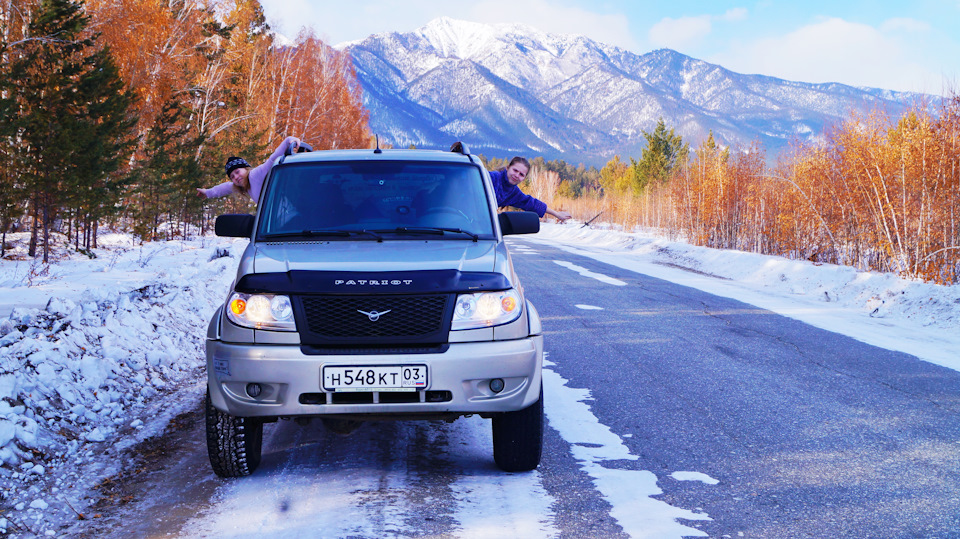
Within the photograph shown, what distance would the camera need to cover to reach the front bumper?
12.0ft

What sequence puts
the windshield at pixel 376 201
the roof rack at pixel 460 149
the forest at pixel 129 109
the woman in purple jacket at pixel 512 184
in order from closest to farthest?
1. the windshield at pixel 376 201
2. the roof rack at pixel 460 149
3. the woman in purple jacket at pixel 512 184
4. the forest at pixel 129 109

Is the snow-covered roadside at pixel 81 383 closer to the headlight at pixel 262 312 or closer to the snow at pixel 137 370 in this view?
the snow at pixel 137 370

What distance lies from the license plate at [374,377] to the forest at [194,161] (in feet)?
41.2

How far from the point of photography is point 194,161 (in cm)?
2692

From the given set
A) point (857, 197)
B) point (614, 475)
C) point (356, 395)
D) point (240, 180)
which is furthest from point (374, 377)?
point (857, 197)

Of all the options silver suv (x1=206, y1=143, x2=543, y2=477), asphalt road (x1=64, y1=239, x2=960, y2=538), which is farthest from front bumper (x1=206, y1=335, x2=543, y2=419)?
asphalt road (x1=64, y1=239, x2=960, y2=538)

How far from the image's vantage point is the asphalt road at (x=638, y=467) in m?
3.40

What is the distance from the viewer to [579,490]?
3.85 m

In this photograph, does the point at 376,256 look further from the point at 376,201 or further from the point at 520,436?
the point at 520,436

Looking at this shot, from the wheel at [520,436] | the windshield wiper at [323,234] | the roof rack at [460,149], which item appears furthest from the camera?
the roof rack at [460,149]

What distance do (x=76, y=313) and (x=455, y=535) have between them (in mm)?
4930

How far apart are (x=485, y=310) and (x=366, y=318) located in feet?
2.02

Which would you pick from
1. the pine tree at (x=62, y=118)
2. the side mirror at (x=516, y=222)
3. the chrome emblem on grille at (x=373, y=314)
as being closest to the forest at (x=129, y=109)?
the pine tree at (x=62, y=118)

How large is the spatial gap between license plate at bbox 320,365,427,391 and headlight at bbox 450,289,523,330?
0.32 meters
